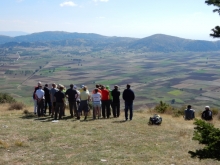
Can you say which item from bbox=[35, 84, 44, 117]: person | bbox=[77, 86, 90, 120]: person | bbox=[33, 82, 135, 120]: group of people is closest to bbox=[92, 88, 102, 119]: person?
bbox=[33, 82, 135, 120]: group of people

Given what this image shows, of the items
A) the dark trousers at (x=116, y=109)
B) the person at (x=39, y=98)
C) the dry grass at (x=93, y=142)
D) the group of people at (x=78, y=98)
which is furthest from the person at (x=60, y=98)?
the dark trousers at (x=116, y=109)

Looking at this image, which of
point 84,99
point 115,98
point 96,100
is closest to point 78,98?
point 84,99

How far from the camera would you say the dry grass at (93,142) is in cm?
918

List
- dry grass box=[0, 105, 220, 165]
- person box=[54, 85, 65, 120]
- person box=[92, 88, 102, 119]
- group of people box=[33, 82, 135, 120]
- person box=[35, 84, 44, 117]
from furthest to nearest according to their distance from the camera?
person box=[35, 84, 44, 117]
person box=[92, 88, 102, 119]
group of people box=[33, 82, 135, 120]
person box=[54, 85, 65, 120]
dry grass box=[0, 105, 220, 165]

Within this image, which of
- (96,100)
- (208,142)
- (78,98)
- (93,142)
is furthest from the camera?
(78,98)

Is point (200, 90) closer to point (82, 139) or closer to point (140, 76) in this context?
point (140, 76)

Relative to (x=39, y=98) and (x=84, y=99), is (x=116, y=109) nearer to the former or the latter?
(x=84, y=99)

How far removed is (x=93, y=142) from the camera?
36.7 feet

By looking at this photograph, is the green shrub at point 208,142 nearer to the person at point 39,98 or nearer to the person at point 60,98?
the person at point 60,98

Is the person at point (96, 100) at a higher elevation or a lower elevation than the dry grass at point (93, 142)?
higher

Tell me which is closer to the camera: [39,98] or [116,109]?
[39,98]

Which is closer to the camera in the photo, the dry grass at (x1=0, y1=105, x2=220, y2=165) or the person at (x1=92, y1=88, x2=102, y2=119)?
the dry grass at (x1=0, y1=105, x2=220, y2=165)

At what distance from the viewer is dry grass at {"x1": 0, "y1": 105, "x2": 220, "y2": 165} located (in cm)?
918

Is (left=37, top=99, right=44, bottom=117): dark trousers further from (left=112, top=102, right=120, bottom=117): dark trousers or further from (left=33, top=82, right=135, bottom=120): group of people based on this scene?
(left=112, top=102, right=120, bottom=117): dark trousers
